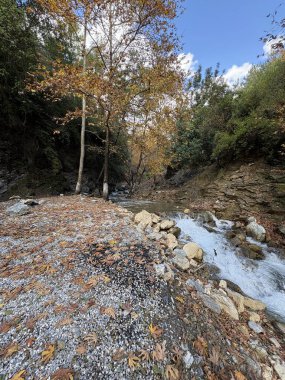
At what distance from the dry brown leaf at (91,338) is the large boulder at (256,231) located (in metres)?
6.34

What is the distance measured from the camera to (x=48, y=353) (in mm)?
1934

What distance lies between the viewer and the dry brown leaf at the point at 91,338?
2.09m

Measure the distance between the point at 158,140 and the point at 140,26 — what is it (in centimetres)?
688

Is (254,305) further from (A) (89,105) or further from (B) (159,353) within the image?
(A) (89,105)

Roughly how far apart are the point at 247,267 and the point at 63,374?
201 inches

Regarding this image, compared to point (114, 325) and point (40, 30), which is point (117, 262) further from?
point (40, 30)

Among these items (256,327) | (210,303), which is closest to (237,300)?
(256,327)

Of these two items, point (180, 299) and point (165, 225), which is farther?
point (165, 225)

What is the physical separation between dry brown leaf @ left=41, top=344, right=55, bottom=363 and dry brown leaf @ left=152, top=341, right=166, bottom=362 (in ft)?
3.62

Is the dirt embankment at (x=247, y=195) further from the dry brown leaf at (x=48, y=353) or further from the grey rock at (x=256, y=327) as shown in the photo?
the dry brown leaf at (x=48, y=353)

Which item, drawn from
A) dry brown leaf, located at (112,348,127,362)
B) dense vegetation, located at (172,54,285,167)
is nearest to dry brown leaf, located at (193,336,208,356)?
dry brown leaf, located at (112,348,127,362)

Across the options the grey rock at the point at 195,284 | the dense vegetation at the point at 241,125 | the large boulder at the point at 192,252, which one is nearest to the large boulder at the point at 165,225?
the large boulder at the point at 192,252

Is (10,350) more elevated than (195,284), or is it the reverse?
(10,350)

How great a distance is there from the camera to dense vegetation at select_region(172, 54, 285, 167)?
378 inches
